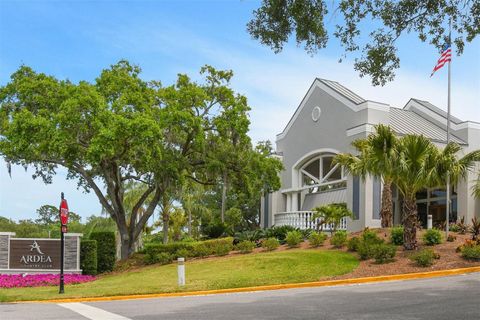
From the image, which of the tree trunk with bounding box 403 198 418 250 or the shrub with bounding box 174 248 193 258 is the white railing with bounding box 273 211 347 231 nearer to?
the shrub with bounding box 174 248 193 258

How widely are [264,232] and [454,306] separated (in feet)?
50.3

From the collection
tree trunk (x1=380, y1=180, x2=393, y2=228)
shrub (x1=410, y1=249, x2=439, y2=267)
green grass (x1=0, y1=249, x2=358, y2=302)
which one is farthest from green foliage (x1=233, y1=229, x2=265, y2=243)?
shrub (x1=410, y1=249, x2=439, y2=267)

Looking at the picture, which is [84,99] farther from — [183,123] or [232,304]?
[232,304]

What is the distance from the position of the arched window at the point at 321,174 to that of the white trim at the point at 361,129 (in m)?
2.65

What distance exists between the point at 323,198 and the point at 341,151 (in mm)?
3475

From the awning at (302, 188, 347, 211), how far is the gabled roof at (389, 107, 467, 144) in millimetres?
4168

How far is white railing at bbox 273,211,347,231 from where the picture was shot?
2652 centimetres

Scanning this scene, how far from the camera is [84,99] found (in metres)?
22.4

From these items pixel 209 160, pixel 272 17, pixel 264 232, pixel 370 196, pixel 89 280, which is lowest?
pixel 89 280

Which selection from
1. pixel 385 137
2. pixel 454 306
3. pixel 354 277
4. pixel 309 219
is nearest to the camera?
pixel 454 306

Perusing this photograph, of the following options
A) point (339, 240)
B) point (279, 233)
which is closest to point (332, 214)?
point (279, 233)

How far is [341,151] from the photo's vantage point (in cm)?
2788

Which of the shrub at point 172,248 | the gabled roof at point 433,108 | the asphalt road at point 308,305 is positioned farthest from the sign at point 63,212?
the gabled roof at point 433,108

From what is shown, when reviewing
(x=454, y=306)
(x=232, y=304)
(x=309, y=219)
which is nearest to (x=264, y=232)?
(x=309, y=219)
